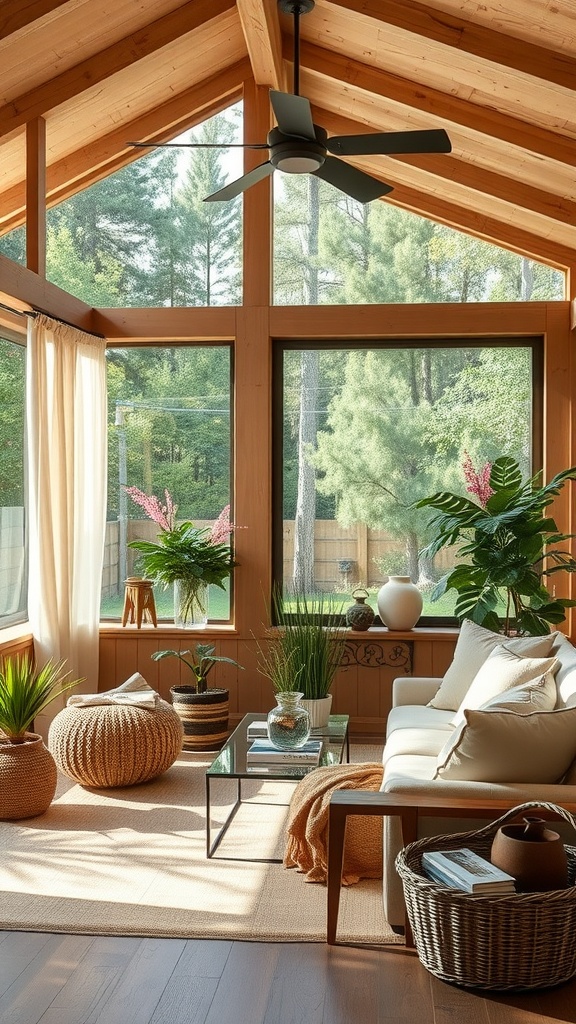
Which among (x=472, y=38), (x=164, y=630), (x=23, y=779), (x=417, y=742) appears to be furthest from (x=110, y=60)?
(x=417, y=742)

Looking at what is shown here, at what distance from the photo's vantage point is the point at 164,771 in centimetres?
532

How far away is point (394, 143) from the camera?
3.90 m

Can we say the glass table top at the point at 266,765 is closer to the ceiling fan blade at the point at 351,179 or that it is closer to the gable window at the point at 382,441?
the gable window at the point at 382,441

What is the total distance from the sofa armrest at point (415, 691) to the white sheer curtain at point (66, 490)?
2.06 metres

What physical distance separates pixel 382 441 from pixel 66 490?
2107 millimetres

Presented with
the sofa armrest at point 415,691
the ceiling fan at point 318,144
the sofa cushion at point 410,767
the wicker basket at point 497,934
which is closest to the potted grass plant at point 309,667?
the sofa armrest at point 415,691

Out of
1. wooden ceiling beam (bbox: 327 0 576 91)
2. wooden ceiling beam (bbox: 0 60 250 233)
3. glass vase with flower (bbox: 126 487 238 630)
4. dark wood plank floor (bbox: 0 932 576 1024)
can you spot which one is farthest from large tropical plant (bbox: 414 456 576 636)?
wooden ceiling beam (bbox: 0 60 250 233)

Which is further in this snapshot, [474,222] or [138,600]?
[138,600]

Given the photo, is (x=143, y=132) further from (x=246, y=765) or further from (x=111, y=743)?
(x=246, y=765)

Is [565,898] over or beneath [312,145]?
beneath

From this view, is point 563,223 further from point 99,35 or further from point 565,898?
point 565,898

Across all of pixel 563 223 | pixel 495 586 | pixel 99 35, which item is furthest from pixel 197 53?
pixel 495 586

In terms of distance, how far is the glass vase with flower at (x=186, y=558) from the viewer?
6.42m

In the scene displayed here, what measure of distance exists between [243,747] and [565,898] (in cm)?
190
